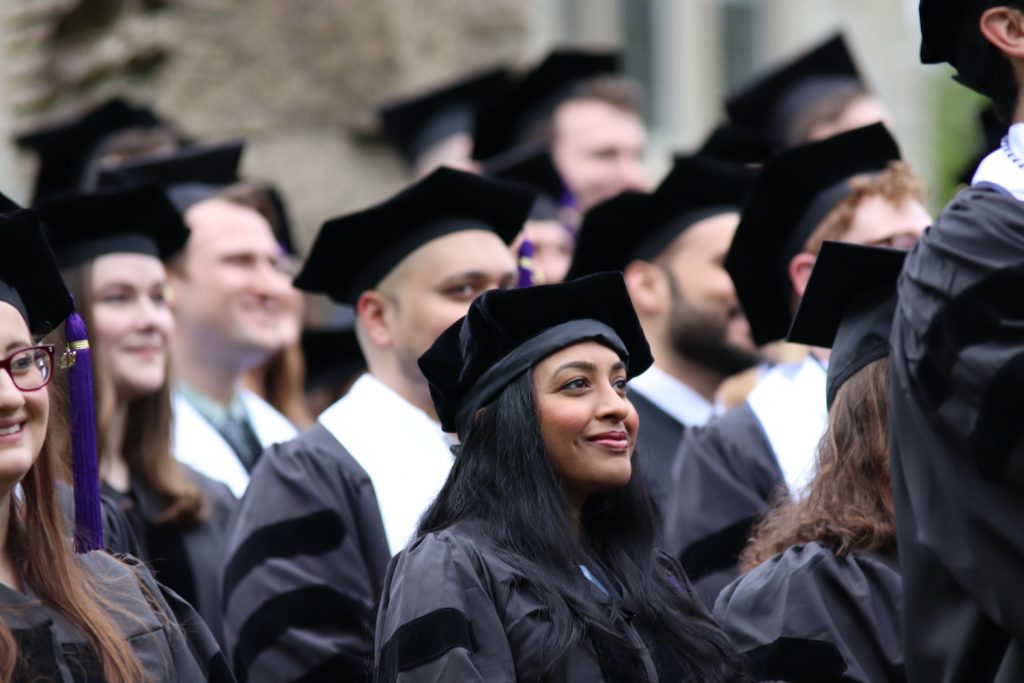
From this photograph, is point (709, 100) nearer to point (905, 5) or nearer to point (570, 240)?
point (905, 5)

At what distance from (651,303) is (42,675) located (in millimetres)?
3198

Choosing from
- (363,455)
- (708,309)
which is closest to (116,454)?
(363,455)

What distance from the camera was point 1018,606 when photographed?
8.49 ft

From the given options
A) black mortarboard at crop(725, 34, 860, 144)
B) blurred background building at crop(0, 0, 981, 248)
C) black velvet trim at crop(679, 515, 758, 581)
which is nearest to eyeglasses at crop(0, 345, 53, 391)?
black velvet trim at crop(679, 515, 758, 581)

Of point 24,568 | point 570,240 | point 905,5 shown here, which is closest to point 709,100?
point 905,5

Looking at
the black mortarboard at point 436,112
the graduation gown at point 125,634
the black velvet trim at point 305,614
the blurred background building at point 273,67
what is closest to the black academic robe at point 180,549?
the black velvet trim at point 305,614

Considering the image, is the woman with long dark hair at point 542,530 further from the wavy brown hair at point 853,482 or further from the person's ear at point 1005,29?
the person's ear at point 1005,29

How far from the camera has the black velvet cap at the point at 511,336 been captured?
3.53 m

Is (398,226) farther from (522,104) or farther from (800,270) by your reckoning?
(522,104)

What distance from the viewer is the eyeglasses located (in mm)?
3177

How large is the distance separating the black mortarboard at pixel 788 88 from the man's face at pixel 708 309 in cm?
168

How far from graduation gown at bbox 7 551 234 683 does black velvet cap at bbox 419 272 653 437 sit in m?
0.67

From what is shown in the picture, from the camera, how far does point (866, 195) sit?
4.96 meters

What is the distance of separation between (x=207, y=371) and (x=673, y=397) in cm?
156
